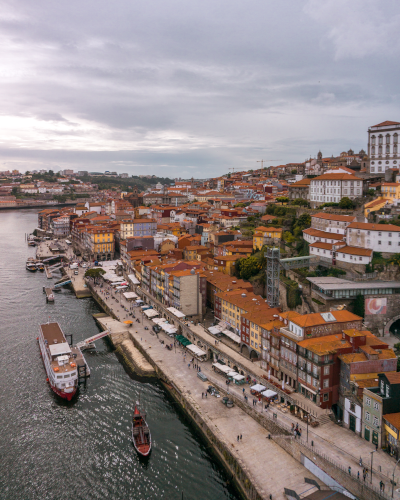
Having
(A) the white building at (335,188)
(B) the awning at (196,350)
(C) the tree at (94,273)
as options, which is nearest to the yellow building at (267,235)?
(A) the white building at (335,188)

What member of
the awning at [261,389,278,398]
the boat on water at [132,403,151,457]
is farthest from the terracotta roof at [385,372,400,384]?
the boat on water at [132,403,151,457]

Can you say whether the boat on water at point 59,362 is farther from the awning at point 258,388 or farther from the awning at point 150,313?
the awning at point 258,388

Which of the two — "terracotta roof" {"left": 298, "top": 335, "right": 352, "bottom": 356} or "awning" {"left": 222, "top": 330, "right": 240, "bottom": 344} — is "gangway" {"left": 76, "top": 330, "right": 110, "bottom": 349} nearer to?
"awning" {"left": 222, "top": 330, "right": 240, "bottom": 344}

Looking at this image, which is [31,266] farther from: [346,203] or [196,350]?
[346,203]

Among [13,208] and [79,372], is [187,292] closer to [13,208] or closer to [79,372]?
[79,372]

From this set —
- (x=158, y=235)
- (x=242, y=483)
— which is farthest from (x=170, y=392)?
(x=158, y=235)

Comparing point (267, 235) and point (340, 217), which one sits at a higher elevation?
point (340, 217)

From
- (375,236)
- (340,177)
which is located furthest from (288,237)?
(375,236)
